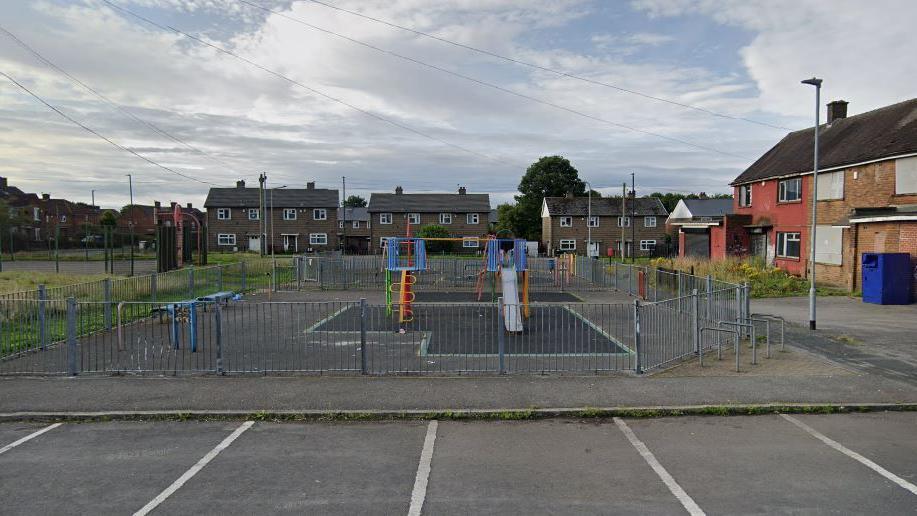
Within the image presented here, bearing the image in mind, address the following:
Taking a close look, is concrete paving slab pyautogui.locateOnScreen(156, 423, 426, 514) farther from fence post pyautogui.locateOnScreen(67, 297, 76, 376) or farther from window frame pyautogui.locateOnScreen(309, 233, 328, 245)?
window frame pyautogui.locateOnScreen(309, 233, 328, 245)

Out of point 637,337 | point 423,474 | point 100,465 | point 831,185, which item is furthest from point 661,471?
point 831,185

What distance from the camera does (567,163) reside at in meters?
84.6

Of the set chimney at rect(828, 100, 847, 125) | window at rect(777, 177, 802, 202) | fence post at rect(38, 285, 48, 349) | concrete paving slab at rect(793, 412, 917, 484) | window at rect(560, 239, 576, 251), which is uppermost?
chimney at rect(828, 100, 847, 125)

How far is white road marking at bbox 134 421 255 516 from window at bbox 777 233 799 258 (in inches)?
1153

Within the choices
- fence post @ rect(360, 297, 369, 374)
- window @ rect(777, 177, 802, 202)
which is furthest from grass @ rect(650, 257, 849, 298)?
fence post @ rect(360, 297, 369, 374)

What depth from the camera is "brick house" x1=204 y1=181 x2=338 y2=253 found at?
69.2 metres

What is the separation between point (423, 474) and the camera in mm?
6223

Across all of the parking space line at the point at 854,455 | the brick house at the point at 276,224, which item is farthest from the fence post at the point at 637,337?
the brick house at the point at 276,224

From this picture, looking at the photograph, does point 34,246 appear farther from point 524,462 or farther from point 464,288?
point 524,462

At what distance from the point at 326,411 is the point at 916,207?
74.2 feet

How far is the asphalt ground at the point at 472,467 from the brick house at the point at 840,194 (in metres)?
17.3

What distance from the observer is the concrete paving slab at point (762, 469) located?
5.50 m

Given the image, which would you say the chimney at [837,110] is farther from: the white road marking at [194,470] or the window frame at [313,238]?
the window frame at [313,238]

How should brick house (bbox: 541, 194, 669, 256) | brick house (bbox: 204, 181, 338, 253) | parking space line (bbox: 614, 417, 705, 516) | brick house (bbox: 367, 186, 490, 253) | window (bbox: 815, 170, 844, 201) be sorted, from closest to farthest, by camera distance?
parking space line (bbox: 614, 417, 705, 516), window (bbox: 815, 170, 844, 201), brick house (bbox: 541, 194, 669, 256), brick house (bbox: 204, 181, 338, 253), brick house (bbox: 367, 186, 490, 253)
